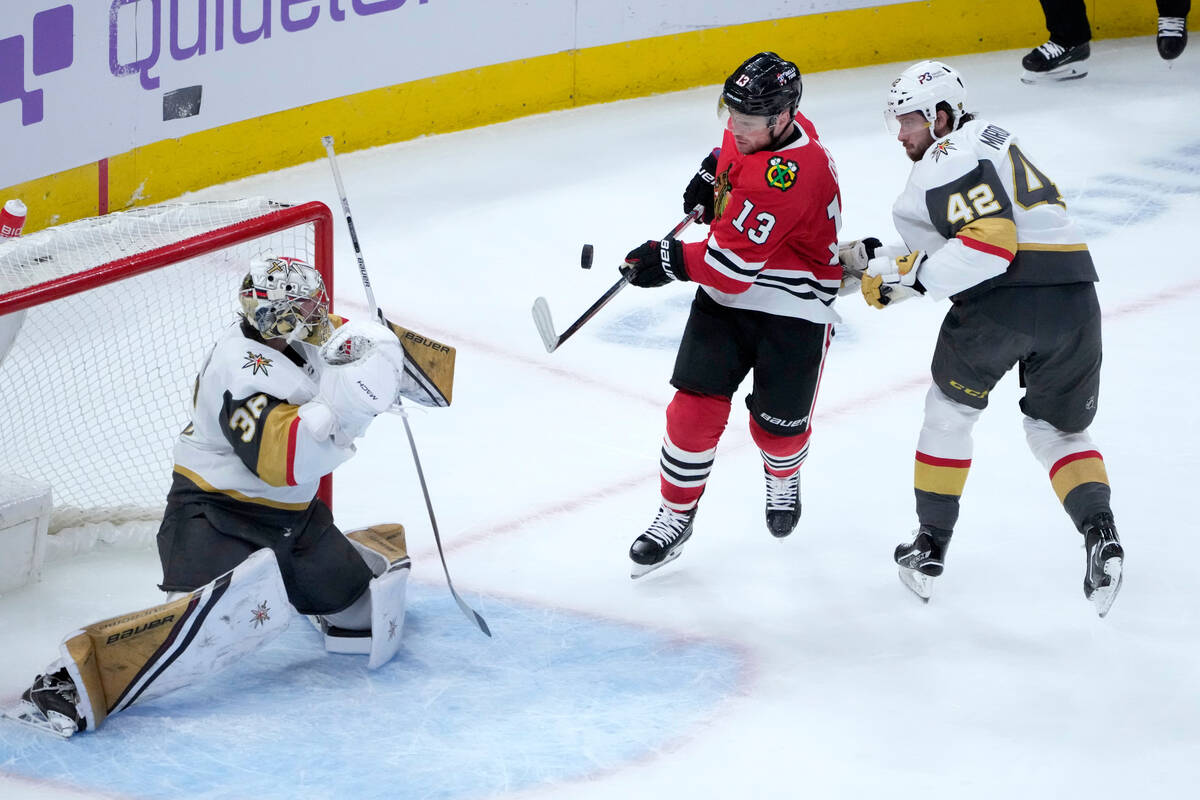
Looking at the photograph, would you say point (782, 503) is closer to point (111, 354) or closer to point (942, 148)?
point (942, 148)

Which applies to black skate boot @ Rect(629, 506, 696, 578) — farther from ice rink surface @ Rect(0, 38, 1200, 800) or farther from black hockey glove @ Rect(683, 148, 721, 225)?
black hockey glove @ Rect(683, 148, 721, 225)

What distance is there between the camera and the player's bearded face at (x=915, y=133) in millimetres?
2865

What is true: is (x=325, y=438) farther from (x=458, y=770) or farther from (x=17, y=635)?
(x=17, y=635)

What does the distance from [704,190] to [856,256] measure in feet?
1.20

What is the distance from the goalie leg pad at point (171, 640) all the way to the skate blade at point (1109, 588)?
4.98ft

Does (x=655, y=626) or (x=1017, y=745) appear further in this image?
(x=655, y=626)

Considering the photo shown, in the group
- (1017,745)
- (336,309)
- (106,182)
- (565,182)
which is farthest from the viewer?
(565,182)

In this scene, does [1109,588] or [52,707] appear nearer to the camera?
[52,707]

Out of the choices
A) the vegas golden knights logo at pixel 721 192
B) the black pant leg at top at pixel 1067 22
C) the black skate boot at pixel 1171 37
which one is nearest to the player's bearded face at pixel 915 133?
the vegas golden knights logo at pixel 721 192

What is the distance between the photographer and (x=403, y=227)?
17.2ft

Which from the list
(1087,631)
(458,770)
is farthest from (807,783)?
(1087,631)

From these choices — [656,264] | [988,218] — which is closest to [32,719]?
[656,264]

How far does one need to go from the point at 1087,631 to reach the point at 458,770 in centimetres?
130

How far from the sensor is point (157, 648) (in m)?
2.56
